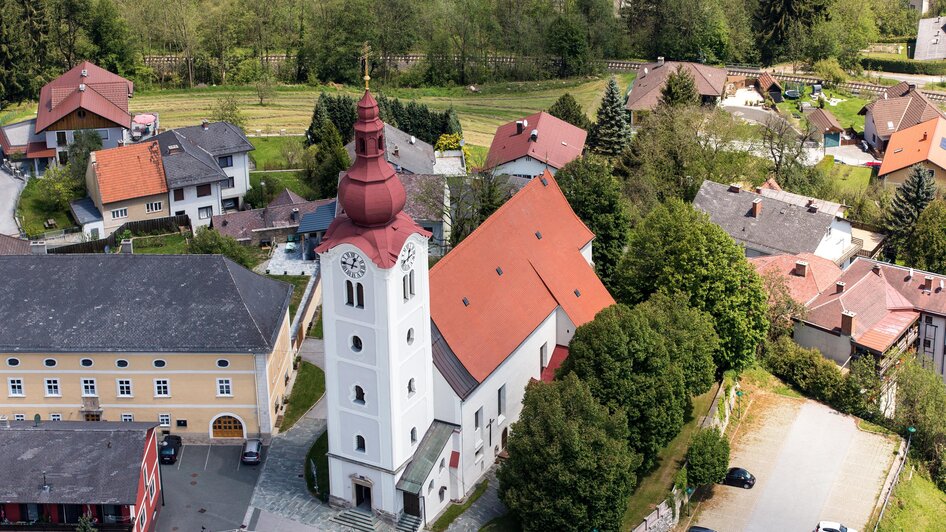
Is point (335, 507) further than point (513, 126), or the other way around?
point (513, 126)

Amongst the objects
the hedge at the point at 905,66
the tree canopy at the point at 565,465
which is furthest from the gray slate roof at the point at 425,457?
the hedge at the point at 905,66

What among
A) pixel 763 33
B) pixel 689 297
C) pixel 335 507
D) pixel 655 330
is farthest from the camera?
pixel 763 33

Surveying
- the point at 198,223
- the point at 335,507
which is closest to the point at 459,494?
the point at 335,507

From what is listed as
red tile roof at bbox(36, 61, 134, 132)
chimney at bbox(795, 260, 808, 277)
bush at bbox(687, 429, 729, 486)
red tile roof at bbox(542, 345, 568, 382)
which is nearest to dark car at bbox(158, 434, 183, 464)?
red tile roof at bbox(542, 345, 568, 382)

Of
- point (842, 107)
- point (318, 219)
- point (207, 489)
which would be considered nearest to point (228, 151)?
point (318, 219)

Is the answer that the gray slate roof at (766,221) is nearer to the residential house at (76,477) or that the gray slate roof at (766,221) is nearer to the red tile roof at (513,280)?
the red tile roof at (513,280)

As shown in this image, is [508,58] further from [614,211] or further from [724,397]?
[724,397]

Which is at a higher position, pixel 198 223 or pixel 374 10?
pixel 374 10

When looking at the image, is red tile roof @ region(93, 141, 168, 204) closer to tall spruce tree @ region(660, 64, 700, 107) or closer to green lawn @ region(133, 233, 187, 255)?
green lawn @ region(133, 233, 187, 255)
